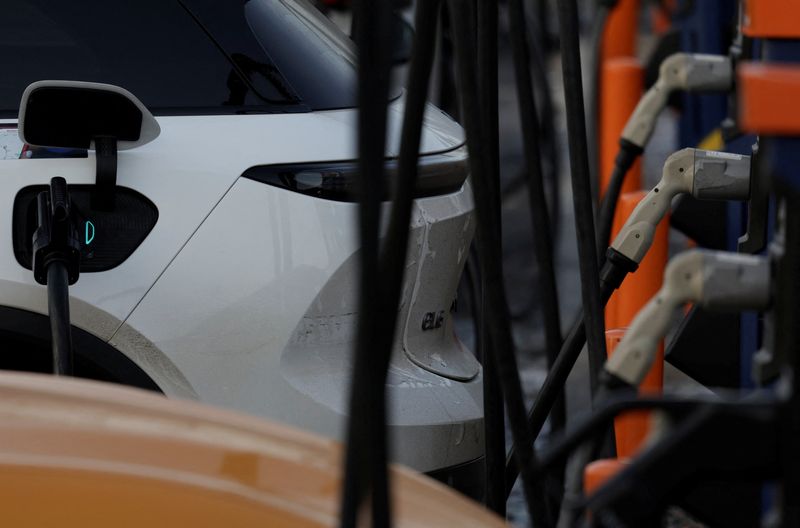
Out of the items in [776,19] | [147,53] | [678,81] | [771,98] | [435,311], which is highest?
[771,98]

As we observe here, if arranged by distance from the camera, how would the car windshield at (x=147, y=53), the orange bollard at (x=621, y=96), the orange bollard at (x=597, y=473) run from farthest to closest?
1. the orange bollard at (x=621, y=96)
2. the car windshield at (x=147, y=53)
3. the orange bollard at (x=597, y=473)

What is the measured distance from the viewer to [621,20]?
7.41 m

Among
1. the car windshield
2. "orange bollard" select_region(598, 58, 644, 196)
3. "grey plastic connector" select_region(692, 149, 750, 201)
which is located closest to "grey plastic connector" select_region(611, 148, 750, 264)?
"grey plastic connector" select_region(692, 149, 750, 201)

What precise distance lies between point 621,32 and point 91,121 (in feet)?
16.7

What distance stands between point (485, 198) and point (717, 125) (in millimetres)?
4531

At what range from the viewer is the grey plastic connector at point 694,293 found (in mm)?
1532

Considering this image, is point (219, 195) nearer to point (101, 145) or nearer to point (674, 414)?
point (101, 145)

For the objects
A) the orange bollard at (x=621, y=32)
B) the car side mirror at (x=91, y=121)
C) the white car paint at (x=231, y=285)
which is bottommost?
the orange bollard at (x=621, y=32)

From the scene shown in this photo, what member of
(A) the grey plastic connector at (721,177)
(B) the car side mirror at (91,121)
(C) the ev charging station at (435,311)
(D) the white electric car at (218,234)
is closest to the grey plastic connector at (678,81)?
(C) the ev charging station at (435,311)

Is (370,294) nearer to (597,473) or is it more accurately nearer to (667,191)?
(597,473)

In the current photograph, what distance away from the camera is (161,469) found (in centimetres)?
143

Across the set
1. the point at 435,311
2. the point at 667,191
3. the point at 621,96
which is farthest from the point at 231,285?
the point at 621,96

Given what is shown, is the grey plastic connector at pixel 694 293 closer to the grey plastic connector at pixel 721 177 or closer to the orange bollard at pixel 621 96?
the grey plastic connector at pixel 721 177

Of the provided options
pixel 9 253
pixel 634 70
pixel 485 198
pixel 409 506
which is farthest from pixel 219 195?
pixel 634 70
